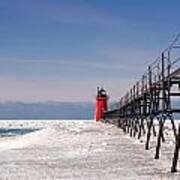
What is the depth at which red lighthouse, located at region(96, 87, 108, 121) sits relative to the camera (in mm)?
82750

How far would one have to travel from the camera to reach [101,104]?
274 feet

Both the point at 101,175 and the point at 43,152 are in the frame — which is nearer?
the point at 101,175

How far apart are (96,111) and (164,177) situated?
67606 millimetres

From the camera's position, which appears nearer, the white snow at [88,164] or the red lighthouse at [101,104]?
the white snow at [88,164]

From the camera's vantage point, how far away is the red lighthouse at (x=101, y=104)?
271 ft

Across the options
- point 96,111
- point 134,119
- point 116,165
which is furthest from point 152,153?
point 96,111

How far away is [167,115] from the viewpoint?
24.4 m

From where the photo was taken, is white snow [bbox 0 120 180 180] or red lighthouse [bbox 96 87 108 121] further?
red lighthouse [bbox 96 87 108 121]

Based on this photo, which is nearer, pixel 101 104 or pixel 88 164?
pixel 88 164

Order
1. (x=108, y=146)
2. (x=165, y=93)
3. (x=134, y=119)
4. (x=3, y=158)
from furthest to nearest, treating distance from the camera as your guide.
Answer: (x=134, y=119) < (x=108, y=146) < (x=165, y=93) < (x=3, y=158)

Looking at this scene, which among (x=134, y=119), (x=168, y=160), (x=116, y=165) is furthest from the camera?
(x=134, y=119)

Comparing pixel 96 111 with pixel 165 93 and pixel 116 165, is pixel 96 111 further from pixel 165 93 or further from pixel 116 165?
pixel 116 165

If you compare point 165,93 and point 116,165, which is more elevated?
point 165,93

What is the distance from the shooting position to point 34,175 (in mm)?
17422
